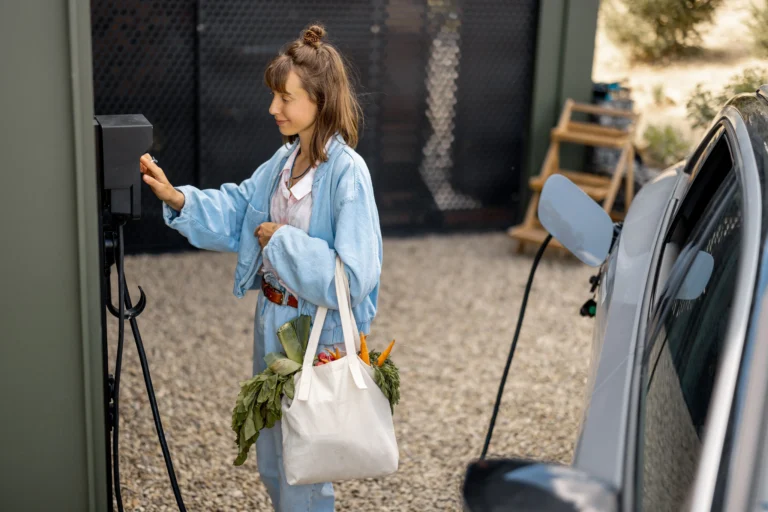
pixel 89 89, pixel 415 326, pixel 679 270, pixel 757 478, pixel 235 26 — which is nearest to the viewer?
pixel 757 478

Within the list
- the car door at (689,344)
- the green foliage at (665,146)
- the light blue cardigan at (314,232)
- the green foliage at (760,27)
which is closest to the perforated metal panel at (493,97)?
the green foliage at (665,146)

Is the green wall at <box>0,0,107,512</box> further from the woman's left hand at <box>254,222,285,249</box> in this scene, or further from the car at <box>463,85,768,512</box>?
the car at <box>463,85,768,512</box>

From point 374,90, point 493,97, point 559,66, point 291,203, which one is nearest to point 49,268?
point 291,203

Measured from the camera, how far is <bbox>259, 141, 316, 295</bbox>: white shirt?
2623 millimetres

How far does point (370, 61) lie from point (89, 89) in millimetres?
4505

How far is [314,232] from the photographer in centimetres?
260

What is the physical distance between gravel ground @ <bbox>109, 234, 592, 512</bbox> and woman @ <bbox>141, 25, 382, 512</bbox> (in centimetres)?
90

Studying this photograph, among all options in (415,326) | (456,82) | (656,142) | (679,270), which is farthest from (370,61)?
(679,270)

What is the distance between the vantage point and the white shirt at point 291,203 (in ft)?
8.61

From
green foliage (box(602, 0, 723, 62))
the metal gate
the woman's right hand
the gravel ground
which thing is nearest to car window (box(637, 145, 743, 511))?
the woman's right hand

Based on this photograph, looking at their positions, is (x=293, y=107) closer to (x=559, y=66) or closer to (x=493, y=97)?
(x=493, y=97)

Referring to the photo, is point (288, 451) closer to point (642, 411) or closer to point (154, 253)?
point (642, 411)

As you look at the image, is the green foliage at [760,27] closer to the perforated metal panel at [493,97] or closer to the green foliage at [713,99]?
the perforated metal panel at [493,97]

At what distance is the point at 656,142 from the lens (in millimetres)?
9727
